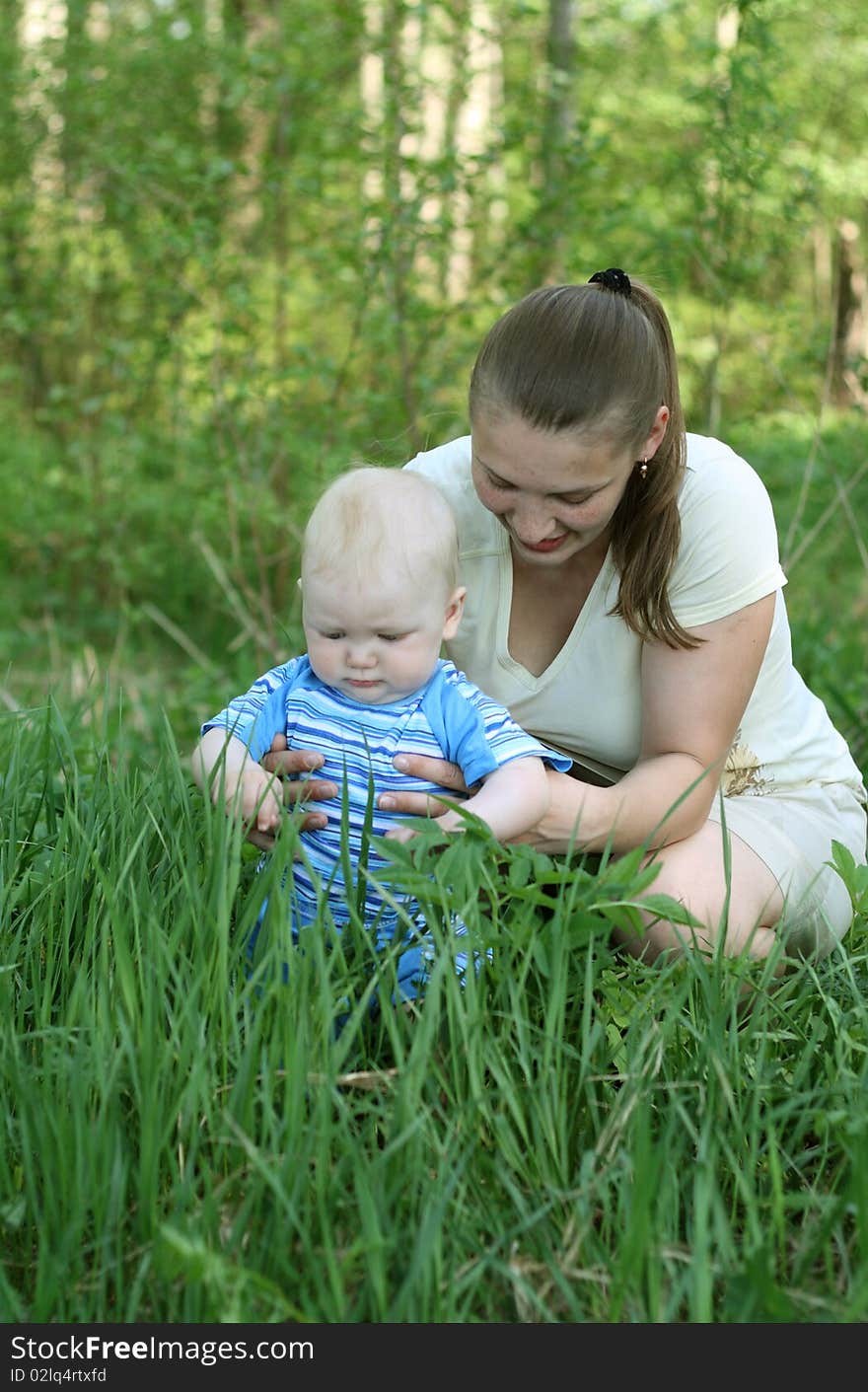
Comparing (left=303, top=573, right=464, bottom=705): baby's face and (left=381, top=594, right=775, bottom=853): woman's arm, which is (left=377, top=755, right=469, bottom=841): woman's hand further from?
(left=381, top=594, right=775, bottom=853): woman's arm

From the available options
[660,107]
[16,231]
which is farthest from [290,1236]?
[660,107]

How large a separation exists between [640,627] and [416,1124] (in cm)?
120

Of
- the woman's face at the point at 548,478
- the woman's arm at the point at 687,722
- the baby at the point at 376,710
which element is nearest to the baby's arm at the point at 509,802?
the baby at the point at 376,710

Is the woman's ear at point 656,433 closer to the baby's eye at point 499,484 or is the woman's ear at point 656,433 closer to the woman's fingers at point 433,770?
the baby's eye at point 499,484

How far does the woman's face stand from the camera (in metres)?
2.34

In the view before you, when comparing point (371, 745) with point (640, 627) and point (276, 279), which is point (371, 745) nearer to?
point (640, 627)

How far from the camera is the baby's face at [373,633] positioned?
2207 millimetres

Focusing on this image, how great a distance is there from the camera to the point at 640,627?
2.62 meters

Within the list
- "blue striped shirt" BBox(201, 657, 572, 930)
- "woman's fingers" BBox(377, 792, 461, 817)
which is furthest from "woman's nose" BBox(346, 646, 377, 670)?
"woman's fingers" BBox(377, 792, 461, 817)

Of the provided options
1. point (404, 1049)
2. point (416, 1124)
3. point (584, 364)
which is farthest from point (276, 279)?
point (416, 1124)

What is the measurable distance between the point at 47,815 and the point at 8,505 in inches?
186

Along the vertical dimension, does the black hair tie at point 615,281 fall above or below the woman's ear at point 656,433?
above

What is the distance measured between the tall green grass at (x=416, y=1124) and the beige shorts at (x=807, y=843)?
292 millimetres

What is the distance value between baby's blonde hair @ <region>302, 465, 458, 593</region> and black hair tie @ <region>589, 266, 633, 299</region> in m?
0.50
